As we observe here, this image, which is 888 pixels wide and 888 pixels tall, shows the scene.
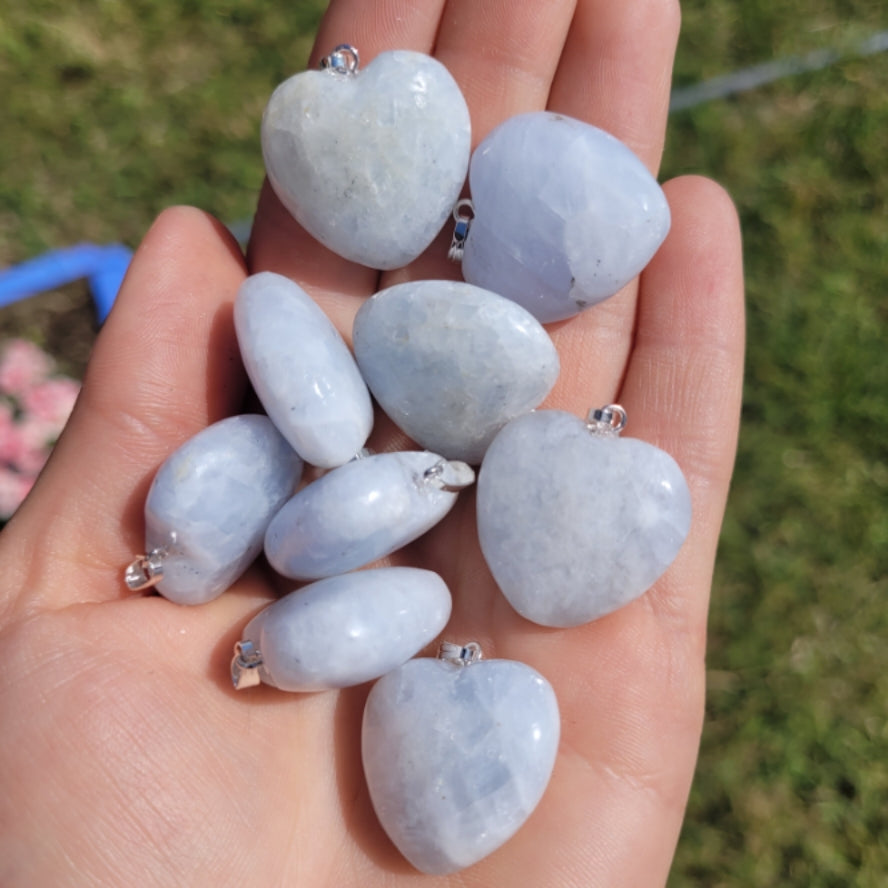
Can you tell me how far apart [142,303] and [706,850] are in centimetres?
136

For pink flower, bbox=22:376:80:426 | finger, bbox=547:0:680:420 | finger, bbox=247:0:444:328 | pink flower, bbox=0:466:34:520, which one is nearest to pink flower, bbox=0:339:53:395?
pink flower, bbox=22:376:80:426

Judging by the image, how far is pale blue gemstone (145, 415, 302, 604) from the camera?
1173 mm

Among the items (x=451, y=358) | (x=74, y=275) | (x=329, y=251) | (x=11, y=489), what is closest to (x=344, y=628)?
(x=451, y=358)

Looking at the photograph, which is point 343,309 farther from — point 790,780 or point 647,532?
point 790,780

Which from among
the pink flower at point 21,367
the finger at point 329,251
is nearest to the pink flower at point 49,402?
the pink flower at point 21,367

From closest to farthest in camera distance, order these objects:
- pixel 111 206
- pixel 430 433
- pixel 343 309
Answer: pixel 430 433, pixel 343 309, pixel 111 206

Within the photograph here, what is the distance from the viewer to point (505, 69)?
4.97 feet

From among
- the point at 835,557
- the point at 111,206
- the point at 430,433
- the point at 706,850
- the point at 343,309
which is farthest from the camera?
the point at 111,206

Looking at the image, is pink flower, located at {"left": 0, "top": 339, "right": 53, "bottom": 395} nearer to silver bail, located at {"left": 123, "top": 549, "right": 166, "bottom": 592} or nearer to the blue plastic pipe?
the blue plastic pipe

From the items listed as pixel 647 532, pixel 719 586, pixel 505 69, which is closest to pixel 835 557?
pixel 719 586

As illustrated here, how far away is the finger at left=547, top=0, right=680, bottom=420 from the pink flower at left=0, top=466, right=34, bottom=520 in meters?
1.03

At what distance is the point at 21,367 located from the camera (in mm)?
1897

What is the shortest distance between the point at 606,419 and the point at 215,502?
0.50 m

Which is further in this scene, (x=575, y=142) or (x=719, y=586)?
(x=719, y=586)
